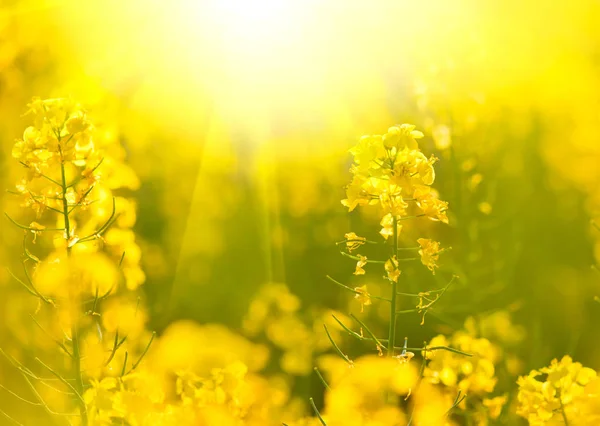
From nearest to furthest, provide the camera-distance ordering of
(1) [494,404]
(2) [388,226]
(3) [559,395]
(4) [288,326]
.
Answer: (2) [388,226] → (3) [559,395] → (1) [494,404] → (4) [288,326]

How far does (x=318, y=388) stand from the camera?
273cm

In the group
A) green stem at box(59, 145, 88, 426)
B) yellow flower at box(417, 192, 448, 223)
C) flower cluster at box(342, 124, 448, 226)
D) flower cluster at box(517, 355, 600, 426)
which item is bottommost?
flower cluster at box(517, 355, 600, 426)

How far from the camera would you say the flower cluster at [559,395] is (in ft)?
6.06

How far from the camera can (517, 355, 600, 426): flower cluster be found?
1848mm

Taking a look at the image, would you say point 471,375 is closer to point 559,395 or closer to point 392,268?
point 559,395

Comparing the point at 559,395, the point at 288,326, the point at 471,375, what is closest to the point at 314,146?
the point at 288,326

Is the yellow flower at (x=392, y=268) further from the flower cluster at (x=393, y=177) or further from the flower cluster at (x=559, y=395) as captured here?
the flower cluster at (x=559, y=395)

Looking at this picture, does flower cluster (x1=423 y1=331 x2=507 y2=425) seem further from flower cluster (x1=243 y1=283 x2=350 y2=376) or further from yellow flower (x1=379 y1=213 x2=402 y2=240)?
yellow flower (x1=379 y1=213 x2=402 y2=240)

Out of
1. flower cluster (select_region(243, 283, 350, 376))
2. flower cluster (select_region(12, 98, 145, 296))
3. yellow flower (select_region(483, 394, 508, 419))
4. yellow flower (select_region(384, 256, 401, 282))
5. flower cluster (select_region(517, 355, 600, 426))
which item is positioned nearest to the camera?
yellow flower (select_region(384, 256, 401, 282))

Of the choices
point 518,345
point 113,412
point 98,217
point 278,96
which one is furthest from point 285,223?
point 113,412

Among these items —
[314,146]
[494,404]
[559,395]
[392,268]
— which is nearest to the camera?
[392,268]

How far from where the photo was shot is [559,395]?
1.87 m

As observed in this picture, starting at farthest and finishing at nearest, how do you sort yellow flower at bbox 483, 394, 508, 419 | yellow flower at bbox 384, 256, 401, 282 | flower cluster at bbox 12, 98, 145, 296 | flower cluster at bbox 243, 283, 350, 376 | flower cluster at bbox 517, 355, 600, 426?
flower cluster at bbox 243, 283, 350, 376, yellow flower at bbox 483, 394, 508, 419, flower cluster at bbox 517, 355, 600, 426, flower cluster at bbox 12, 98, 145, 296, yellow flower at bbox 384, 256, 401, 282

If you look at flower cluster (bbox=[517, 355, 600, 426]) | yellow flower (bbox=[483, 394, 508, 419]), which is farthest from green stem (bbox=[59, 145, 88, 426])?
yellow flower (bbox=[483, 394, 508, 419])
